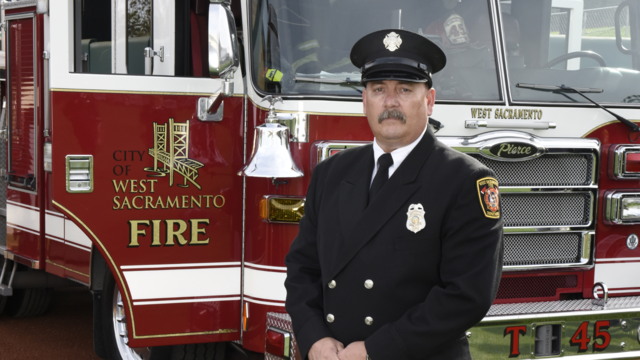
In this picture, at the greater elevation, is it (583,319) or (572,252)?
(572,252)

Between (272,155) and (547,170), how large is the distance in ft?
4.70

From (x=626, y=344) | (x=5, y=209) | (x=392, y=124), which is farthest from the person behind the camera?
(x=5, y=209)

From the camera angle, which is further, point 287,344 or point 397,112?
point 287,344

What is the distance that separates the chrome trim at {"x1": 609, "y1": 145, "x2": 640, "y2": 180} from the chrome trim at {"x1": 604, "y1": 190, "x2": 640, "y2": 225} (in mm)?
86

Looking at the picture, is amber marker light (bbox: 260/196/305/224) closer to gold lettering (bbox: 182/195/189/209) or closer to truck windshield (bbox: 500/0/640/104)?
gold lettering (bbox: 182/195/189/209)

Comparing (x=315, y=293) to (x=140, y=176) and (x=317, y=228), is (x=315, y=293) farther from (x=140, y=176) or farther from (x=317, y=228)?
(x=140, y=176)

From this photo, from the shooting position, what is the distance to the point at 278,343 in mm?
3387

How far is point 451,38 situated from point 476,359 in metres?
1.62

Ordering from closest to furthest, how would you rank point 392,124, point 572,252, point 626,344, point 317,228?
point 392,124, point 317,228, point 626,344, point 572,252

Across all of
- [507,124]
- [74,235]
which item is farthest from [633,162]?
[74,235]

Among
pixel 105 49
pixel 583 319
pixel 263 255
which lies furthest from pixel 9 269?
pixel 583 319

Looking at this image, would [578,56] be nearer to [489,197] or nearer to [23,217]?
[489,197]

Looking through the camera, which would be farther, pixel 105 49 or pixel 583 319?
pixel 105 49

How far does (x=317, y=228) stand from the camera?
2.50 meters
